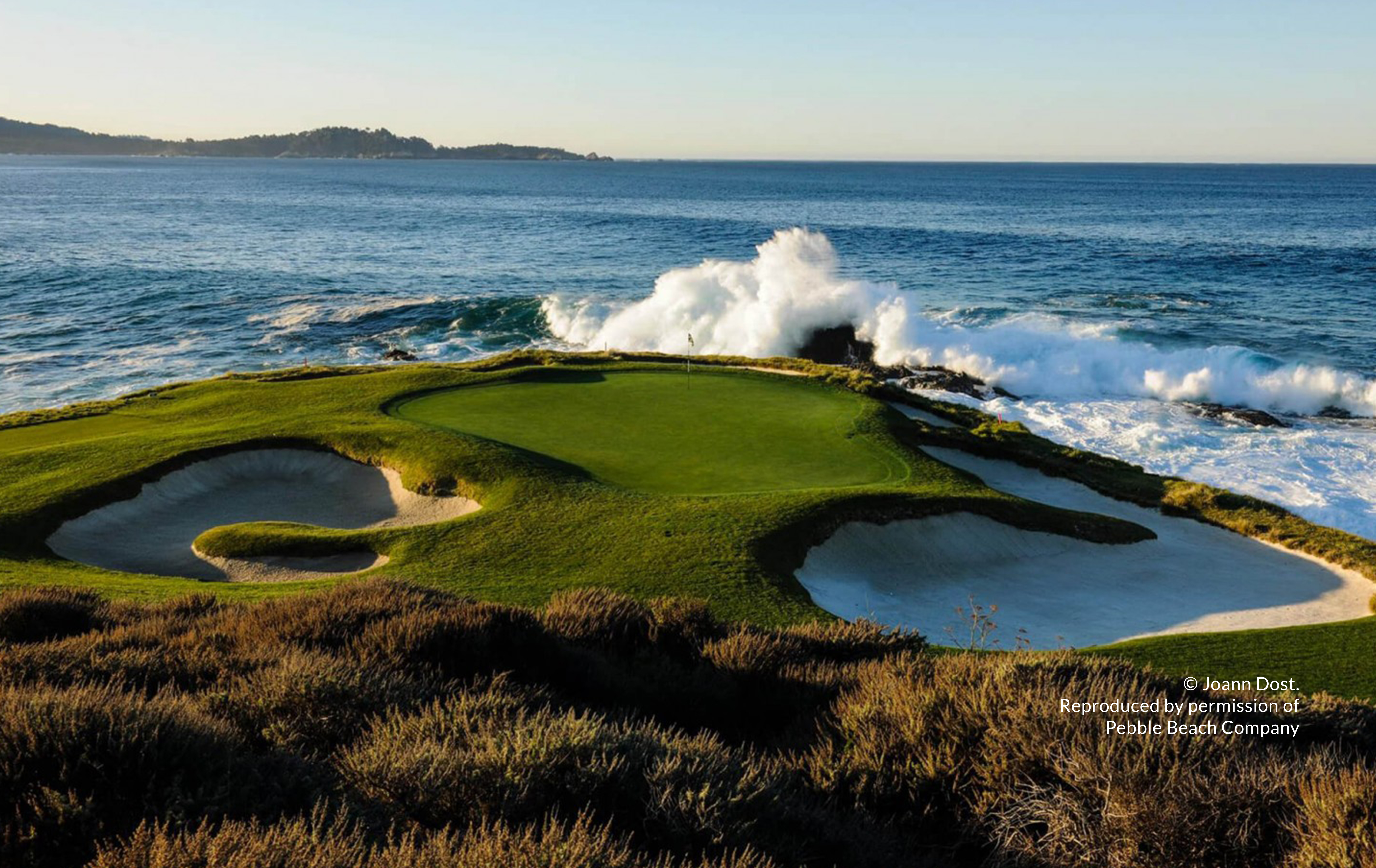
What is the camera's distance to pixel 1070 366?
38406mm

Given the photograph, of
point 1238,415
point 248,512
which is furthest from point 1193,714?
point 1238,415

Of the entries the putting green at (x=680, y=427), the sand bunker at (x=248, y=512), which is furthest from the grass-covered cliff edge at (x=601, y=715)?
the putting green at (x=680, y=427)

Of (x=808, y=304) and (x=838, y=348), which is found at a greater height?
(x=808, y=304)

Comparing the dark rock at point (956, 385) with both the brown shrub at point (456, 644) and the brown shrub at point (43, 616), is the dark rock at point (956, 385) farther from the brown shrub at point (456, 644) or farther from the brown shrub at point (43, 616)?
the brown shrub at point (43, 616)

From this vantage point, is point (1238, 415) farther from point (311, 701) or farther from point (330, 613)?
point (311, 701)

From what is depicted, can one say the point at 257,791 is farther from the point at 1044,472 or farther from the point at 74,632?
the point at 1044,472

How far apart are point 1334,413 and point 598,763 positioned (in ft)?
122

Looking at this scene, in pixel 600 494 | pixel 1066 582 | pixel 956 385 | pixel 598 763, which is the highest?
pixel 598 763

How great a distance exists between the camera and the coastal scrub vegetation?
467 cm

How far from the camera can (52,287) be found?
5559cm

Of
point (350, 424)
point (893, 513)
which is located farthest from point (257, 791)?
Answer: point (350, 424)

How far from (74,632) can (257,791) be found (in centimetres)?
549

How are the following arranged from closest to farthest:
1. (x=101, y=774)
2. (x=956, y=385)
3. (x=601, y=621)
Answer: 1. (x=101, y=774)
2. (x=601, y=621)
3. (x=956, y=385)

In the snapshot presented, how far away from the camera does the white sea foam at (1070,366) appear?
85.8ft
